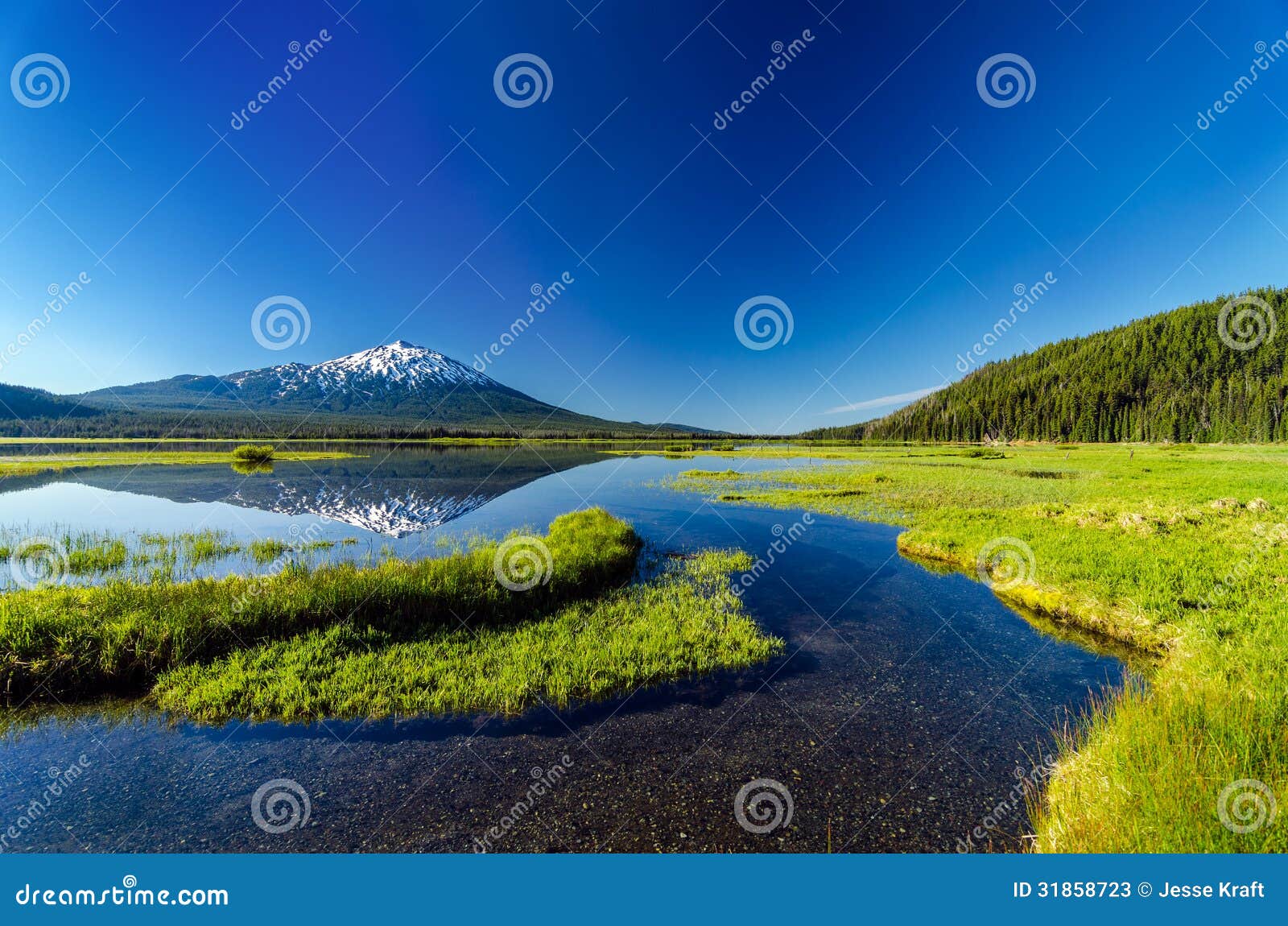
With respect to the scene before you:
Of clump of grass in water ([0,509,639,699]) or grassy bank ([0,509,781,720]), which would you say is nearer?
grassy bank ([0,509,781,720])

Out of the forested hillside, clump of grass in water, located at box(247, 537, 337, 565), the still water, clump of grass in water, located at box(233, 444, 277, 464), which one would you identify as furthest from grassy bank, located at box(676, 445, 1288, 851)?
clump of grass in water, located at box(233, 444, 277, 464)

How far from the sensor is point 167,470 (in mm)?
A: 60031

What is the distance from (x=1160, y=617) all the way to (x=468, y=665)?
60.9 feet

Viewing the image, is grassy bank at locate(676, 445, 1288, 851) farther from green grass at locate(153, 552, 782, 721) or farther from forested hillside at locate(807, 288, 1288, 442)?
forested hillside at locate(807, 288, 1288, 442)

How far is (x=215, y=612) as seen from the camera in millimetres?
11203

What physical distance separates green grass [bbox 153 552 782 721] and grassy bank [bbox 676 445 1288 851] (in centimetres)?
700

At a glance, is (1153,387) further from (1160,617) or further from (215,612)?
(215,612)

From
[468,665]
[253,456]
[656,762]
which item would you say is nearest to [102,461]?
[253,456]

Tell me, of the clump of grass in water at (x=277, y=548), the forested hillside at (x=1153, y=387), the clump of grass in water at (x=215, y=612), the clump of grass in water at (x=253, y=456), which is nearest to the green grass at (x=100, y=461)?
the clump of grass in water at (x=253, y=456)

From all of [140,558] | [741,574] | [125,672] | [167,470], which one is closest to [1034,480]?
[741,574]

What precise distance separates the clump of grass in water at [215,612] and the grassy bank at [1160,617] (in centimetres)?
1303

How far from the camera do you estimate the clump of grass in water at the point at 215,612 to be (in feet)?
31.6

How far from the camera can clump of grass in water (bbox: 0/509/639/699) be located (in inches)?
379

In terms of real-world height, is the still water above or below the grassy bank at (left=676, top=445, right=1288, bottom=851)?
below
